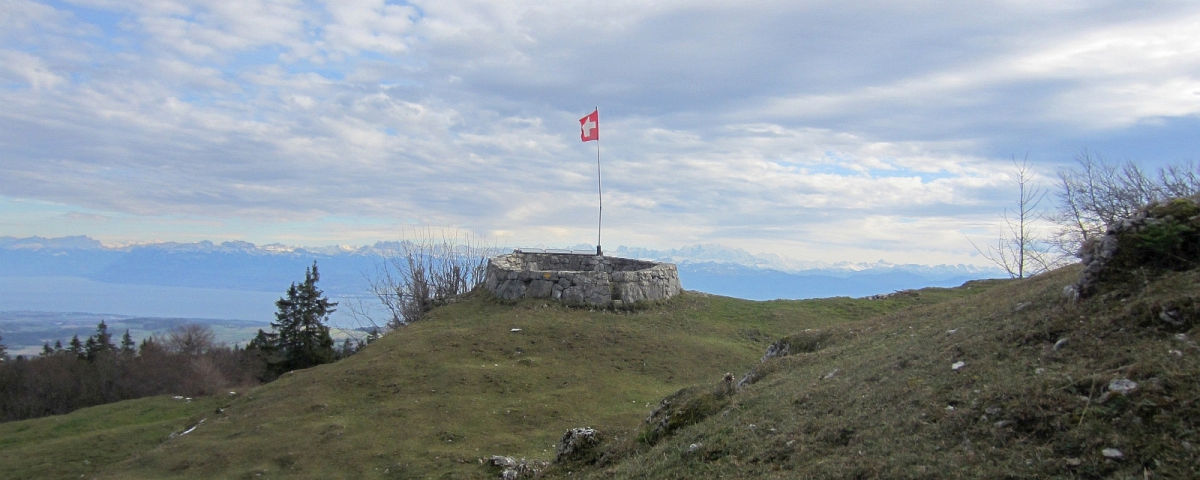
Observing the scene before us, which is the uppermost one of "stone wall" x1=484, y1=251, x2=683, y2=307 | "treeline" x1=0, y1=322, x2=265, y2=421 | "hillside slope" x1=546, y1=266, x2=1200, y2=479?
"stone wall" x1=484, y1=251, x2=683, y2=307

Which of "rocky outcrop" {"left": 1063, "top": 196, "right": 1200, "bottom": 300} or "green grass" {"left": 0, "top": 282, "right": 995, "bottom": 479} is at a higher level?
"rocky outcrop" {"left": 1063, "top": 196, "right": 1200, "bottom": 300}

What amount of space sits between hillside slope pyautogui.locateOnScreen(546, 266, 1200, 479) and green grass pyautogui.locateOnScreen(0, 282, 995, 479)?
165 inches

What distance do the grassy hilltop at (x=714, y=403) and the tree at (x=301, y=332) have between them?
18813 millimetres

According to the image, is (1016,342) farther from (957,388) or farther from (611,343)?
(611,343)

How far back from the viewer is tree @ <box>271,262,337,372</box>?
42469mm

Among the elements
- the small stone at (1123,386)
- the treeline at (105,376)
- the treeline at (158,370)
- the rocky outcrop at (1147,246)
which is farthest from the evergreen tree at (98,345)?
the small stone at (1123,386)

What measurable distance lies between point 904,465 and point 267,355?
152 feet

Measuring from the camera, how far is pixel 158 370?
4772 cm

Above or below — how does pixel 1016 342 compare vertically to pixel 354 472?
above

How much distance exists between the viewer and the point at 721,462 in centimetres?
723

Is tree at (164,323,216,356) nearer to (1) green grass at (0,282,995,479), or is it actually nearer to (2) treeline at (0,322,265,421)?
(2) treeline at (0,322,265,421)

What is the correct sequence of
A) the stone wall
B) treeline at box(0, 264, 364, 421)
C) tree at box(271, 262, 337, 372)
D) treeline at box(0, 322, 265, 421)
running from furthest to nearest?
tree at box(271, 262, 337, 372) → treeline at box(0, 264, 364, 421) → treeline at box(0, 322, 265, 421) → the stone wall

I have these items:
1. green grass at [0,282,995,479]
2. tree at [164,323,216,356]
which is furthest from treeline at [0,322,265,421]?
green grass at [0,282,995,479]

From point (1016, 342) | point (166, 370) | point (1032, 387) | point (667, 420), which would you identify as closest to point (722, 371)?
point (667, 420)
